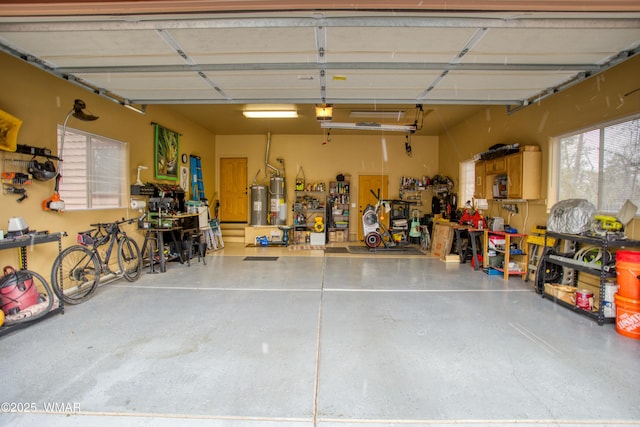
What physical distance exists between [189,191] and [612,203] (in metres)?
7.92

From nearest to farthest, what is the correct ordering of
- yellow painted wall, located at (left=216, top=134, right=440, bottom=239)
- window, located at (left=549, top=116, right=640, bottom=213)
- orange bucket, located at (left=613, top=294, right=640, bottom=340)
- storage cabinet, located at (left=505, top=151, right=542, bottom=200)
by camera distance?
orange bucket, located at (left=613, top=294, right=640, bottom=340) < window, located at (left=549, top=116, right=640, bottom=213) < storage cabinet, located at (left=505, top=151, right=542, bottom=200) < yellow painted wall, located at (left=216, top=134, right=440, bottom=239)

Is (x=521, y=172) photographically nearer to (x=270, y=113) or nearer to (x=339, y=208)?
(x=270, y=113)

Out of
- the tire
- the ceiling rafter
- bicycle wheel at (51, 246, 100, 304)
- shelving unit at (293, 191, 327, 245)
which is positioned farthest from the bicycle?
the tire

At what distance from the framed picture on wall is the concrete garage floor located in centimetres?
292

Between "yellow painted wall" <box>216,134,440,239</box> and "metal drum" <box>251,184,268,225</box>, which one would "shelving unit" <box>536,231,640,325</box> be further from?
"metal drum" <box>251,184,268,225</box>

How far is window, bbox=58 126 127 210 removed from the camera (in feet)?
14.5

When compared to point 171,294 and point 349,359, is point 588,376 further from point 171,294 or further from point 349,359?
point 171,294

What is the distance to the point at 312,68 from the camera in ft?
12.1

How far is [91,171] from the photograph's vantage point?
4.83 metres

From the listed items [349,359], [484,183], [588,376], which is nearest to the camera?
[588,376]

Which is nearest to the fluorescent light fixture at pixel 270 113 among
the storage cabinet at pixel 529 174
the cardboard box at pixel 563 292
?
the storage cabinet at pixel 529 174

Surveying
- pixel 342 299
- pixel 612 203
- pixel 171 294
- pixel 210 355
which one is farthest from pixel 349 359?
pixel 612 203

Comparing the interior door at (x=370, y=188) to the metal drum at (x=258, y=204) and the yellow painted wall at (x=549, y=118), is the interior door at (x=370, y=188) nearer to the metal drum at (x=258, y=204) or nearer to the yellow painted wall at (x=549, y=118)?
the yellow painted wall at (x=549, y=118)

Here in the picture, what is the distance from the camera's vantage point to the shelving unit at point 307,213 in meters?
9.19
